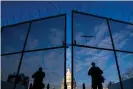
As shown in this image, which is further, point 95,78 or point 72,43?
point 95,78

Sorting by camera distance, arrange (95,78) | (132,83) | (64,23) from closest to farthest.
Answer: (64,23) < (95,78) < (132,83)

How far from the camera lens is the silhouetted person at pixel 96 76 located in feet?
20.6

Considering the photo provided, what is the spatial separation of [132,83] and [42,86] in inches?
156

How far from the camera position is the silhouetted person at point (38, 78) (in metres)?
6.20

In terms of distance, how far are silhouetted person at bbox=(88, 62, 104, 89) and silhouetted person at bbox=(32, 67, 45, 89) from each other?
1.88 m

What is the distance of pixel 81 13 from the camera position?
6469 millimetres

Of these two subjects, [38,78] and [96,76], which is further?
[96,76]

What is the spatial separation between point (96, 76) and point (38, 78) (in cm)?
223

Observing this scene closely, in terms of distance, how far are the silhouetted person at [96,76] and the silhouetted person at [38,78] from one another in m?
1.88

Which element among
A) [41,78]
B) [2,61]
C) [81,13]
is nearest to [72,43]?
[81,13]

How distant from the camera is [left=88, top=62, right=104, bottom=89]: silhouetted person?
6273mm

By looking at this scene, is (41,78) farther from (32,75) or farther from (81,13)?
(81,13)

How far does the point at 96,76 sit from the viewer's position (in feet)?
21.1

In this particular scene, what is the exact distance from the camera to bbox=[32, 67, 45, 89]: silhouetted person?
244 inches
